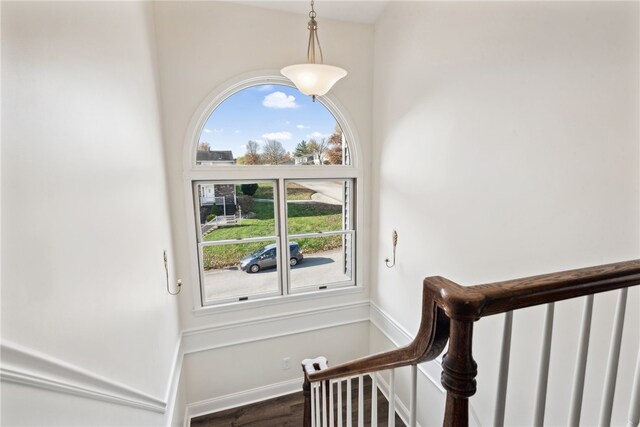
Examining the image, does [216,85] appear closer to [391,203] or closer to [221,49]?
[221,49]

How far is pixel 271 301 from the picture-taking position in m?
3.28

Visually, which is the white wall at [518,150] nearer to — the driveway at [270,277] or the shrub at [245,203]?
the driveway at [270,277]

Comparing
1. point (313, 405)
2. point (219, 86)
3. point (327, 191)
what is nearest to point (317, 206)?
point (327, 191)

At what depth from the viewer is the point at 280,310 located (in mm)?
3336

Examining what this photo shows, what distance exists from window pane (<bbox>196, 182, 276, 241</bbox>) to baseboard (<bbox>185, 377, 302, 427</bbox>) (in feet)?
5.64

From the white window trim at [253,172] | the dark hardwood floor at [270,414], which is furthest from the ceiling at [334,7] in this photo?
the dark hardwood floor at [270,414]

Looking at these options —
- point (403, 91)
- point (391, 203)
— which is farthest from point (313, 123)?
point (391, 203)

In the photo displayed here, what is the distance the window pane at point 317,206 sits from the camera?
332 cm

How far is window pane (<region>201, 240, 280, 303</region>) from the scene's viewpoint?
317 centimetres

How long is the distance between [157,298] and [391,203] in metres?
2.25

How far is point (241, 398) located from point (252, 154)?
2658 millimetres

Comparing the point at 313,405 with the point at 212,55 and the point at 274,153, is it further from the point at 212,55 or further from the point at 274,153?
the point at 212,55

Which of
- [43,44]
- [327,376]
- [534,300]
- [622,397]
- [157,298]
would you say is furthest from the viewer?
[157,298]

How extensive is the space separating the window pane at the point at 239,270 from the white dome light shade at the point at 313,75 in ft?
5.75
